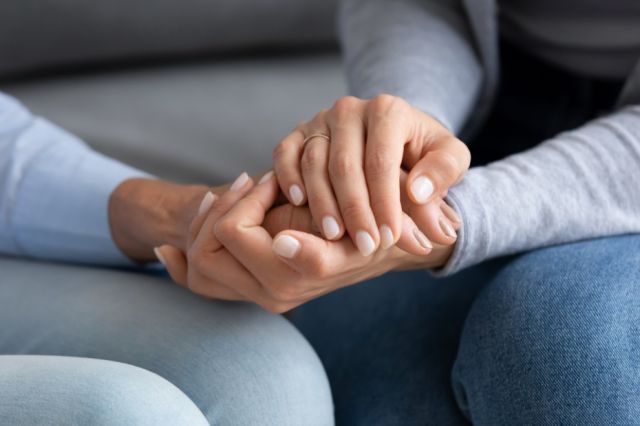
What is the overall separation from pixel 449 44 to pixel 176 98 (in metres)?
0.45

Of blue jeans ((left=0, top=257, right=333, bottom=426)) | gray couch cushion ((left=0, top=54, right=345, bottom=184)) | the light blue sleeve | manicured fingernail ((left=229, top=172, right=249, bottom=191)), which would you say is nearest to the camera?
blue jeans ((left=0, top=257, right=333, bottom=426))

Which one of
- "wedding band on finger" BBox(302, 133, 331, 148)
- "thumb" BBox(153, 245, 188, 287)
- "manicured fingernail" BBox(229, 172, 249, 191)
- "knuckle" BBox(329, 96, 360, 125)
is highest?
"knuckle" BBox(329, 96, 360, 125)

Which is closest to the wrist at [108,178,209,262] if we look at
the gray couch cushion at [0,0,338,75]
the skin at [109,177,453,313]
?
the skin at [109,177,453,313]

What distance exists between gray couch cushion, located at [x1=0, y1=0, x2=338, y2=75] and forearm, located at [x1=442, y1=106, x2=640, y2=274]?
0.57 metres

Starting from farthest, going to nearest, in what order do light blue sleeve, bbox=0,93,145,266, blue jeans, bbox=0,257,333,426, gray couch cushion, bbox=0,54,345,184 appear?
gray couch cushion, bbox=0,54,345,184
light blue sleeve, bbox=0,93,145,266
blue jeans, bbox=0,257,333,426

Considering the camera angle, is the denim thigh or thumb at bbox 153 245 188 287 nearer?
the denim thigh

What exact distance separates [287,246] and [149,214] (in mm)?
187

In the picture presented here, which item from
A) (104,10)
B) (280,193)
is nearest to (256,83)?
(104,10)

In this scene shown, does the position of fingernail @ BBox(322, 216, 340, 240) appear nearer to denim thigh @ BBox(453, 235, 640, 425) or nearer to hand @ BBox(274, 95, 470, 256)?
hand @ BBox(274, 95, 470, 256)

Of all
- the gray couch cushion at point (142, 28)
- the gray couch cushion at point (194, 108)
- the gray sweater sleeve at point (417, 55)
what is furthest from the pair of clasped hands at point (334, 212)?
the gray couch cushion at point (142, 28)

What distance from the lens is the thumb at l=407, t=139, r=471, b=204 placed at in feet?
1.69

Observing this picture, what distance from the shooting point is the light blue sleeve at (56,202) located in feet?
2.20

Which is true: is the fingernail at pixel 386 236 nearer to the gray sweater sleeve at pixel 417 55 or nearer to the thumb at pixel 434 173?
the thumb at pixel 434 173

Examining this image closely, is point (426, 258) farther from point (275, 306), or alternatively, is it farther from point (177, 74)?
point (177, 74)
